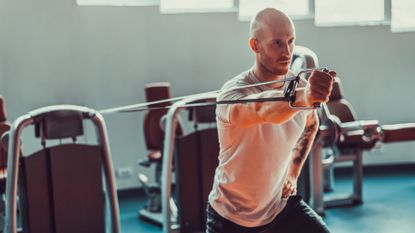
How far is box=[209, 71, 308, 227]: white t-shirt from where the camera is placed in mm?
2053

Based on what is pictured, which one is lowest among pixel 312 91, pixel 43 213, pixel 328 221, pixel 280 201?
pixel 328 221

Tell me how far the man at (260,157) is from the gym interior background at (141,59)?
329 centimetres

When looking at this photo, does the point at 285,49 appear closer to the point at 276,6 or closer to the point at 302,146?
the point at 302,146

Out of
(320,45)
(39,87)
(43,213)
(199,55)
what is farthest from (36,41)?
(320,45)

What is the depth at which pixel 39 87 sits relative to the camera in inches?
202

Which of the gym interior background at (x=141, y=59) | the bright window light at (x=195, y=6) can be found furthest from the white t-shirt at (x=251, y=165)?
the bright window light at (x=195, y=6)

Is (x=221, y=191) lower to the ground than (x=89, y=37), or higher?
lower

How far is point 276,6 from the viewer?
5.86 m

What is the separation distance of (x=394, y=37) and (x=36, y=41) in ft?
11.2

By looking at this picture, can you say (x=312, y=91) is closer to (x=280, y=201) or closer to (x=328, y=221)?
(x=280, y=201)

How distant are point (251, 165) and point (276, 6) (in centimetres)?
399

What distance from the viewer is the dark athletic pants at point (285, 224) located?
2115mm

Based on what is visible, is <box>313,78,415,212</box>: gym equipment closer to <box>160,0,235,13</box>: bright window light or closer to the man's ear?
<box>160,0,235,13</box>: bright window light

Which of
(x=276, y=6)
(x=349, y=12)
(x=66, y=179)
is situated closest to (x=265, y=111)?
(x=66, y=179)
